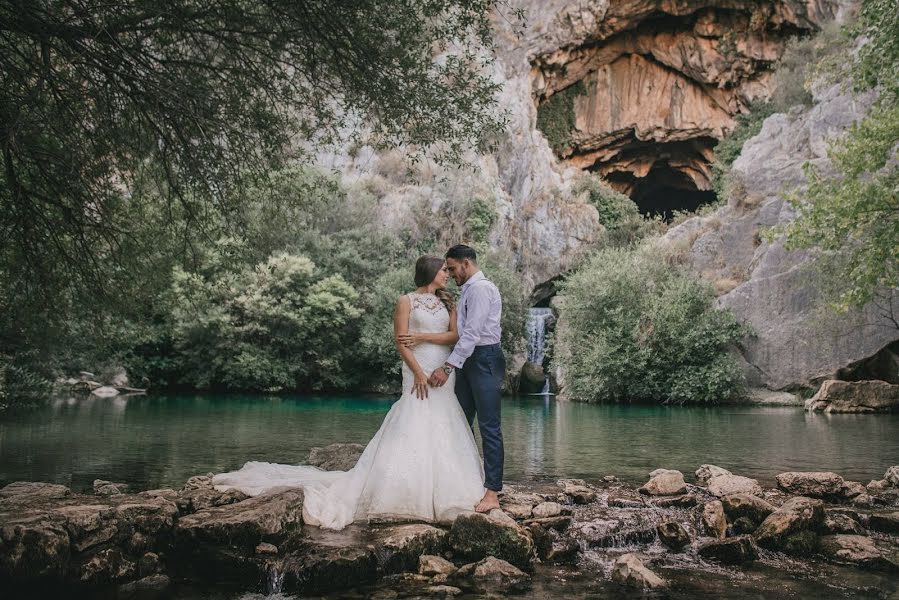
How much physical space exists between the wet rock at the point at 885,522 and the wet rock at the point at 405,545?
4315 millimetres

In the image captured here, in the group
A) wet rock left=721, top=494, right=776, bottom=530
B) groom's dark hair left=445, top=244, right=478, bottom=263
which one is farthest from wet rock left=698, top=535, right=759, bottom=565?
groom's dark hair left=445, top=244, right=478, bottom=263

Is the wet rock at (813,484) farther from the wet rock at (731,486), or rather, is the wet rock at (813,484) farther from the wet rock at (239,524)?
the wet rock at (239,524)

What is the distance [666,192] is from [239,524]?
57.7 meters

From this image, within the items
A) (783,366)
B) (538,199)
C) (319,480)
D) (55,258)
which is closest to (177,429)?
(55,258)

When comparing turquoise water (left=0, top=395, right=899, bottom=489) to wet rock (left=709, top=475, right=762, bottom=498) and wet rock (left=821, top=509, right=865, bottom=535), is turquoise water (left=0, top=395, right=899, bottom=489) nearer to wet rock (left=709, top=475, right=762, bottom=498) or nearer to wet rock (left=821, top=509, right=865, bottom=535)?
wet rock (left=709, top=475, right=762, bottom=498)

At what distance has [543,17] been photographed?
44.4 metres

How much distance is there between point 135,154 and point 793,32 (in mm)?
45427

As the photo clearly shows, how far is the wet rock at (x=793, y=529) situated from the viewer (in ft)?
19.9

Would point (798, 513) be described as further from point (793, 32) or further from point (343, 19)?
point (793, 32)

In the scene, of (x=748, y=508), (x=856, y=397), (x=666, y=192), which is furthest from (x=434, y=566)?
(x=666, y=192)

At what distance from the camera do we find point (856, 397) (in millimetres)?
22969

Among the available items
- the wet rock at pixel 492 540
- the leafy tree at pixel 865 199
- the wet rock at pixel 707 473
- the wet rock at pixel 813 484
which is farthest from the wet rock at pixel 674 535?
the leafy tree at pixel 865 199

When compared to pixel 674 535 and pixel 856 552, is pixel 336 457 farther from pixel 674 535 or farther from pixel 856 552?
pixel 856 552

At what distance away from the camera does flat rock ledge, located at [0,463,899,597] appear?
16.6 ft
